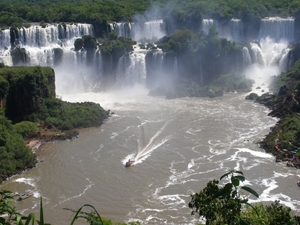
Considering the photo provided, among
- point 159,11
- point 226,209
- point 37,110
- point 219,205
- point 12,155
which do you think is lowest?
point 12,155

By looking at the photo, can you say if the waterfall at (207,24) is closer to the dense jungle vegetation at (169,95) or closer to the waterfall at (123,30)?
the dense jungle vegetation at (169,95)

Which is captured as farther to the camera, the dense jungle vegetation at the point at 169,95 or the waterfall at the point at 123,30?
the waterfall at the point at 123,30

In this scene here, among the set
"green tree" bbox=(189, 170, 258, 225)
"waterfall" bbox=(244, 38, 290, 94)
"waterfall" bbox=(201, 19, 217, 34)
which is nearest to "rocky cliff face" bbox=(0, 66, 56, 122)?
"waterfall" bbox=(244, 38, 290, 94)

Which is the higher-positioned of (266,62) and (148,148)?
(266,62)

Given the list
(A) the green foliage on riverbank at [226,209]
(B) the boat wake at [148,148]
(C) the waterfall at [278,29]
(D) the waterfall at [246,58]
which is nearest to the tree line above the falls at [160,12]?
(C) the waterfall at [278,29]

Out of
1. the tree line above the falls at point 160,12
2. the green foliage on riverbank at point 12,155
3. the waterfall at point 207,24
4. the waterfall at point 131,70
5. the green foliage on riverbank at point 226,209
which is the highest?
the tree line above the falls at point 160,12

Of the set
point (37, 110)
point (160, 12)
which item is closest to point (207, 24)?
point (160, 12)

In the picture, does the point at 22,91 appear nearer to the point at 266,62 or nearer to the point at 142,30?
the point at 142,30
